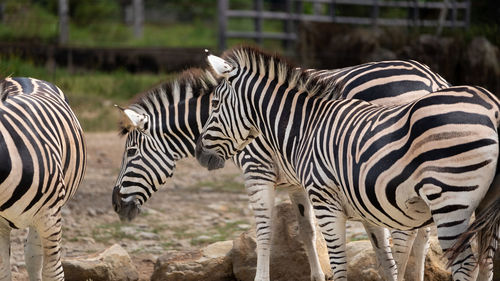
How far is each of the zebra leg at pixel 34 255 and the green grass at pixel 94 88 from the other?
7.33 meters

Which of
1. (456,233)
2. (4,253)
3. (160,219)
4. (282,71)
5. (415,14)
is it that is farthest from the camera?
(415,14)

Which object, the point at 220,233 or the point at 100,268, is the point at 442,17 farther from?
the point at 100,268

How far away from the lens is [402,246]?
228 inches

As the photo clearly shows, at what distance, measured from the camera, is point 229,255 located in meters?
6.66

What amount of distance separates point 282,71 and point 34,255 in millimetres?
2078

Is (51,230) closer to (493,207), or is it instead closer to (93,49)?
(493,207)

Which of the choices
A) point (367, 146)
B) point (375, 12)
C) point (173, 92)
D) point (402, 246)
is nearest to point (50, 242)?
point (173, 92)

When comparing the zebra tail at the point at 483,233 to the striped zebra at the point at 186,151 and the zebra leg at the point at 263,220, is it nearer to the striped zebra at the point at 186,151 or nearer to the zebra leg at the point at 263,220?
the striped zebra at the point at 186,151

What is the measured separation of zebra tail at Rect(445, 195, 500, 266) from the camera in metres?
4.08

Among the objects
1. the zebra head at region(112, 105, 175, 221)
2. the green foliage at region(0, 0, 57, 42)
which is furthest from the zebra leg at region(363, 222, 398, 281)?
the green foliage at region(0, 0, 57, 42)

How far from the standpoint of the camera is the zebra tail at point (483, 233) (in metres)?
4.08

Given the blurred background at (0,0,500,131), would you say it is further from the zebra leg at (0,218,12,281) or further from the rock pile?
the zebra leg at (0,218,12,281)

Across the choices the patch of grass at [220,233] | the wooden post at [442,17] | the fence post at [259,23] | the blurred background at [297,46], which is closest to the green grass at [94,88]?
the blurred background at [297,46]

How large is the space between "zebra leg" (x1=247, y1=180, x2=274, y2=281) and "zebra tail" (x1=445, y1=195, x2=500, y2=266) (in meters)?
Answer: 2.24
